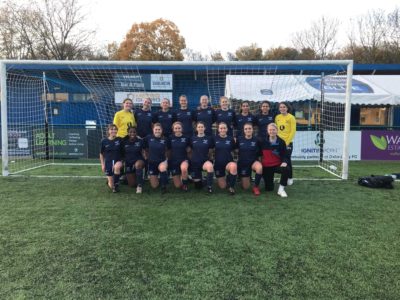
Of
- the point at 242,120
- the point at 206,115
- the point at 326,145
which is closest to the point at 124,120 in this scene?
the point at 206,115

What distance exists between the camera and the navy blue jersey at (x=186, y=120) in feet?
20.4

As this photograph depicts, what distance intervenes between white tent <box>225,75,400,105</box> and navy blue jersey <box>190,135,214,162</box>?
5.30 metres

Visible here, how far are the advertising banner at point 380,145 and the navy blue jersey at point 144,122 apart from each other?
6.69m

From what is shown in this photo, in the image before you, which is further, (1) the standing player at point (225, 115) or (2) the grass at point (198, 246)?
(1) the standing player at point (225, 115)

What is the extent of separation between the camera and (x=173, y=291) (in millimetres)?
2463

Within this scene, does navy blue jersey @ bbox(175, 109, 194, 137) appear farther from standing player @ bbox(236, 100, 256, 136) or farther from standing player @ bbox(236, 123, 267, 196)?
standing player @ bbox(236, 123, 267, 196)

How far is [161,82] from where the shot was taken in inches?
575

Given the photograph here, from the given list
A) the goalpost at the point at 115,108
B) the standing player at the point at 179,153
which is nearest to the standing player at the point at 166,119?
the standing player at the point at 179,153

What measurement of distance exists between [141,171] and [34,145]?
5973mm

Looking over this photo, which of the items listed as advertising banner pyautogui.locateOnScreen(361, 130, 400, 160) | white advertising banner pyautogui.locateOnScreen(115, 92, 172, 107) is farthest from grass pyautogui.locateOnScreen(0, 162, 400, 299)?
white advertising banner pyautogui.locateOnScreen(115, 92, 172, 107)

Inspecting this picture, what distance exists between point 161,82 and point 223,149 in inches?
381

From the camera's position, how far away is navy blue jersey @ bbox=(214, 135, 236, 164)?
5.62 m

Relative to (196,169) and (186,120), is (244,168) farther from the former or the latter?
(186,120)

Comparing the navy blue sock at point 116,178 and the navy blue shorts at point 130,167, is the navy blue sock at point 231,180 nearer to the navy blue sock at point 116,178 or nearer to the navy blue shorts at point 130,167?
the navy blue shorts at point 130,167
